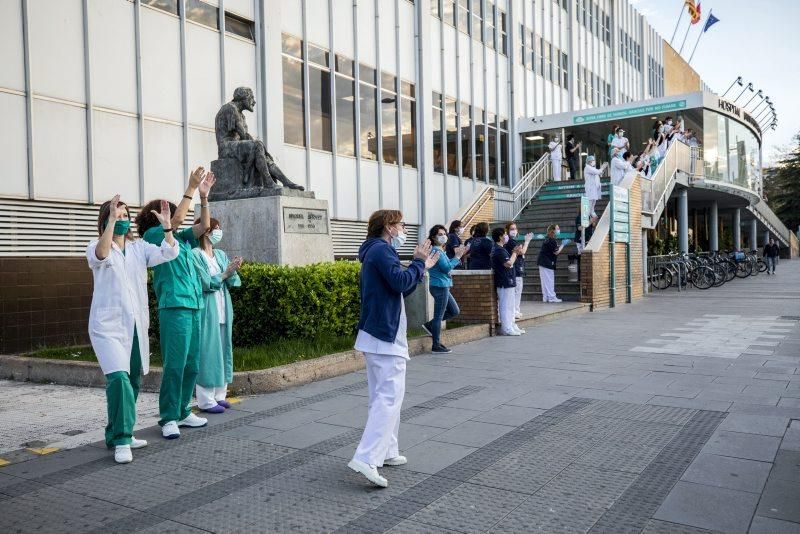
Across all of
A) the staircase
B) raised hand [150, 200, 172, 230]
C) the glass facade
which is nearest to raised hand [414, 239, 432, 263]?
raised hand [150, 200, 172, 230]

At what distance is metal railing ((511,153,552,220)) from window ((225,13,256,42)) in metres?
11.4

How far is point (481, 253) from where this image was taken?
38.5 feet

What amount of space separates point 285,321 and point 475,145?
15889 millimetres

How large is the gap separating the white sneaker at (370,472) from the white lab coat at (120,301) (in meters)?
1.91

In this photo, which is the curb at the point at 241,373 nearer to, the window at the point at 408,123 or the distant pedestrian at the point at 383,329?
the distant pedestrian at the point at 383,329

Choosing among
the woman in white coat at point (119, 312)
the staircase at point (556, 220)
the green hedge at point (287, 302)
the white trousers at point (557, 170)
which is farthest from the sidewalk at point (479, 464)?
the white trousers at point (557, 170)

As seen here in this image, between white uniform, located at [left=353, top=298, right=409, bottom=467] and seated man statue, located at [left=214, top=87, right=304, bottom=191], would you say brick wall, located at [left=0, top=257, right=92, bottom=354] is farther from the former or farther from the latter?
white uniform, located at [left=353, top=298, right=409, bottom=467]

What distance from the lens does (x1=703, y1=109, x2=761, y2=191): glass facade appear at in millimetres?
26112

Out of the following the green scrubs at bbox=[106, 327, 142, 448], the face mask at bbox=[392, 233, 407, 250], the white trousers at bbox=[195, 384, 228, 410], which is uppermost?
the face mask at bbox=[392, 233, 407, 250]

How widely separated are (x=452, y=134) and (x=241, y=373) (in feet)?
53.8

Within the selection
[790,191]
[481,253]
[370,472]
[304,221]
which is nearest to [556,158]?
[481,253]

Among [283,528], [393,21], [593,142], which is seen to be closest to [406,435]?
[283,528]

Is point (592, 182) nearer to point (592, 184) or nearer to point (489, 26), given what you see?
point (592, 184)

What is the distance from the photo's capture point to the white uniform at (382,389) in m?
4.18
